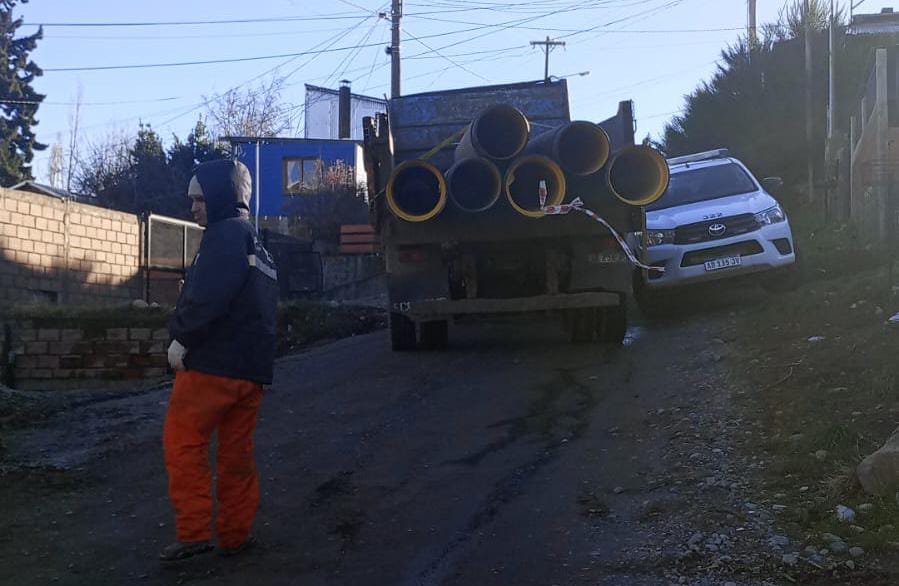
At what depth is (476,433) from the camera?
6426 mm

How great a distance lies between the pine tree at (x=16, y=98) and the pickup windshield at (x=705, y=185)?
36.0 metres

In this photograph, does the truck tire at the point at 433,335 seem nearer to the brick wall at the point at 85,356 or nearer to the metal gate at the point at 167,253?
the brick wall at the point at 85,356

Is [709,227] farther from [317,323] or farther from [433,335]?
[317,323]

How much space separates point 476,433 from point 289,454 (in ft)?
4.00

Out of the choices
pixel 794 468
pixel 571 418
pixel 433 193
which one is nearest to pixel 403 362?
pixel 433 193

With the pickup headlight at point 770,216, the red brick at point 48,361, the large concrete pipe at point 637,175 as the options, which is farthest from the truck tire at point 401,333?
the red brick at point 48,361

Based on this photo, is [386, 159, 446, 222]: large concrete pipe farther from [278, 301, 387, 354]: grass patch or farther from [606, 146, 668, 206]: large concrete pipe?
[278, 301, 387, 354]: grass patch

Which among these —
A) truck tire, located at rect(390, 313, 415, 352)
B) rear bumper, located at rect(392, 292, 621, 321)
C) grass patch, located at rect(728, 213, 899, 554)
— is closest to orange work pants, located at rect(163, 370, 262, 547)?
grass patch, located at rect(728, 213, 899, 554)

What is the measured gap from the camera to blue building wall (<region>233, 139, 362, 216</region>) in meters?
37.6

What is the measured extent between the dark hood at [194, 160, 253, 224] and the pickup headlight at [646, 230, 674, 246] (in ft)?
22.9

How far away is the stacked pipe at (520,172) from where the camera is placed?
7922 mm

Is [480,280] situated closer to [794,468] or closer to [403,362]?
[403,362]

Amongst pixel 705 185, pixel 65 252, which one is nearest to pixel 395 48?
pixel 65 252

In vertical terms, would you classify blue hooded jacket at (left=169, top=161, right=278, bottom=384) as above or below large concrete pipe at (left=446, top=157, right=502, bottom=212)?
below
